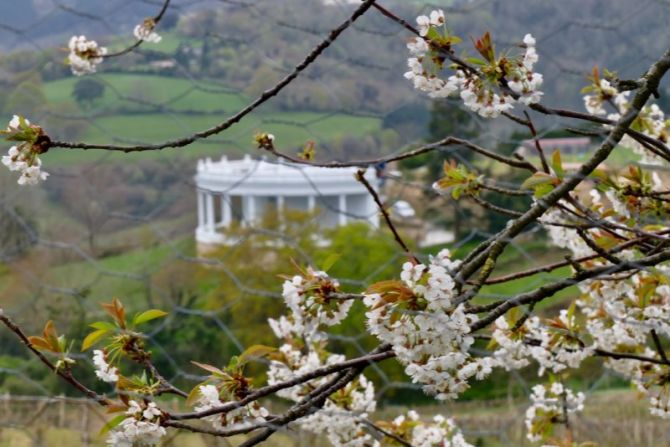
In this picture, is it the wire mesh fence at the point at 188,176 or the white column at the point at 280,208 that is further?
the white column at the point at 280,208

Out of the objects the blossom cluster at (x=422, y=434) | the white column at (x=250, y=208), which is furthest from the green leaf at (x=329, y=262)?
the white column at (x=250, y=208)

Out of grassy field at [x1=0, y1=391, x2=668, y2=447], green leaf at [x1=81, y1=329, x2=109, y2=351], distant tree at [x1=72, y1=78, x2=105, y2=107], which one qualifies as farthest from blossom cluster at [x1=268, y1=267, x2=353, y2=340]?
distant tree at [x1=72, y1=78, x2=105, y2=107]

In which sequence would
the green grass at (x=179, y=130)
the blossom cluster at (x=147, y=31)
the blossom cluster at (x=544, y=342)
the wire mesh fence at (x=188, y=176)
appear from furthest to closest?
1. the green grass at (x=179, y=130)
2. the wire mesh fence at (x=188, y=176)
3. the blossom cluster at (x=147, y=31)
4. the blossom cluster at (x=544, y=342)

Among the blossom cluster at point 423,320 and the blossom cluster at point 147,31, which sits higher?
the blossom cluster at point 147,31

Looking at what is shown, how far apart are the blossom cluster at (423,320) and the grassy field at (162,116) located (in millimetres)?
1115

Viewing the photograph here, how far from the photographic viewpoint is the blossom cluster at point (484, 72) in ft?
1.37

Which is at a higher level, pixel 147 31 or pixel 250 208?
pixel 147 31

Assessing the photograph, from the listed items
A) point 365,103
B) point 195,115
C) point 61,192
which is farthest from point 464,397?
point 61,192

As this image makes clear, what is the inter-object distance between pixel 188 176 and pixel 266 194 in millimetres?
149

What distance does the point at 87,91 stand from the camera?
5.82ft

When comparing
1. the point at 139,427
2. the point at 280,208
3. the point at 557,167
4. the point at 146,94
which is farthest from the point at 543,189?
the point at 146,94

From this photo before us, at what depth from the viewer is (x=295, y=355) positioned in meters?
0.77

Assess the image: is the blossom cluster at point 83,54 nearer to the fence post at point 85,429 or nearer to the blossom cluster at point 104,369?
the blossom cluster at point 104,369

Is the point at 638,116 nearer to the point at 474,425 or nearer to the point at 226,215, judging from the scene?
the point at 474,425
